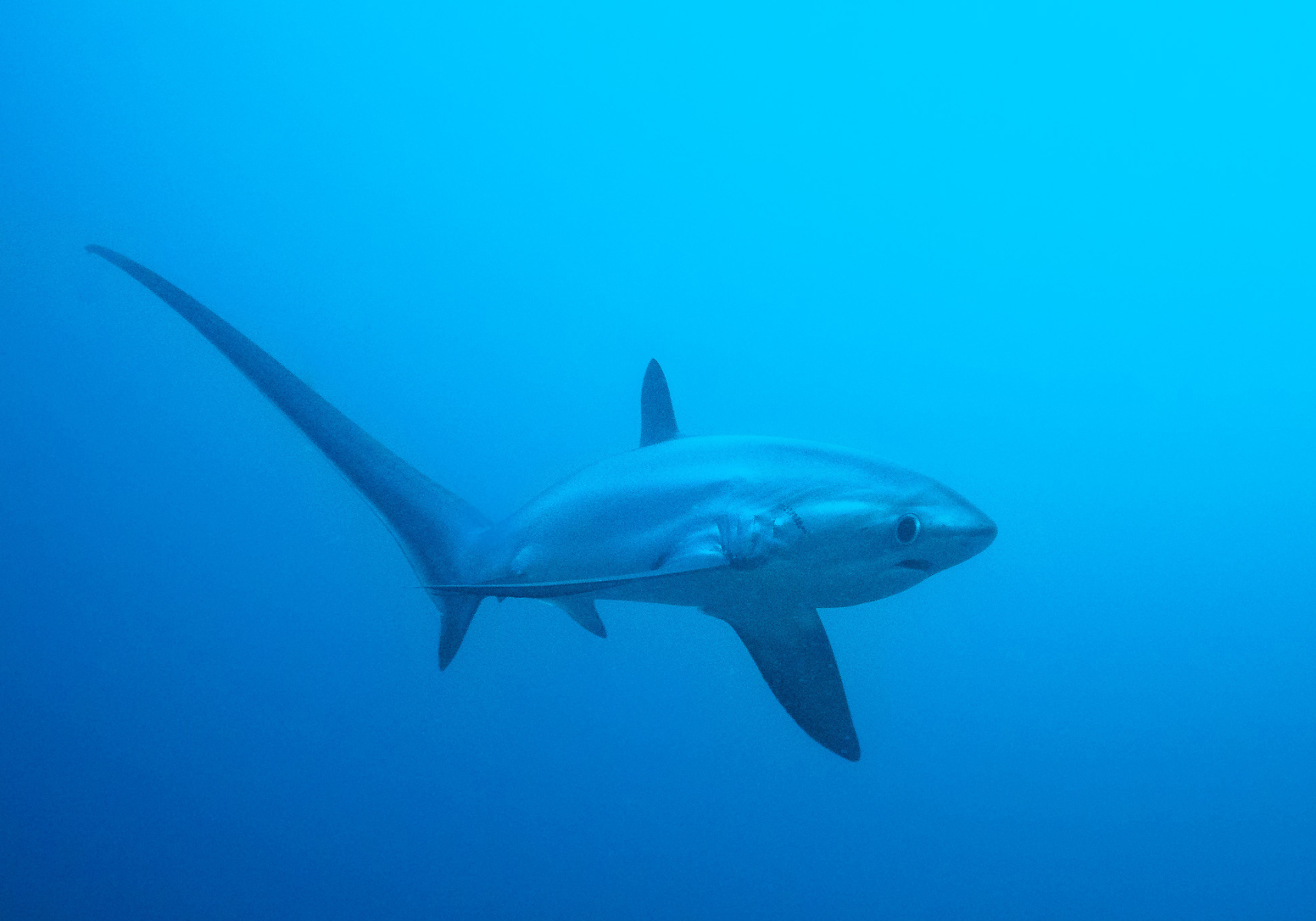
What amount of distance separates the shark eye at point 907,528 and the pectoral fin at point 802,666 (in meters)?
0.50

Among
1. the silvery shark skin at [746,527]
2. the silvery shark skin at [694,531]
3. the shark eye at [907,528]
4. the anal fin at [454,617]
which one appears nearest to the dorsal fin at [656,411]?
the silvery shark skin at [694,531]

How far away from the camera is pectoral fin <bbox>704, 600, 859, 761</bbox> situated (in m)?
2.24

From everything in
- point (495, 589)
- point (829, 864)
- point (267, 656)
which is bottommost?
point (829, 864)

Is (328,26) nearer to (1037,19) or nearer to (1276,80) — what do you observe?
(1037,19)

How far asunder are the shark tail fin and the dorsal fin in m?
0.64

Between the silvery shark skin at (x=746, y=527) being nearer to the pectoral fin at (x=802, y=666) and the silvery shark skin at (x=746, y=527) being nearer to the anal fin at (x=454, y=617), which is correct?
the pectoral fin at (x=802, y=666)

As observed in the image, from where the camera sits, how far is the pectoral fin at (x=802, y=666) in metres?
2.24

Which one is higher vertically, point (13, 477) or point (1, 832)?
point (13, 477)

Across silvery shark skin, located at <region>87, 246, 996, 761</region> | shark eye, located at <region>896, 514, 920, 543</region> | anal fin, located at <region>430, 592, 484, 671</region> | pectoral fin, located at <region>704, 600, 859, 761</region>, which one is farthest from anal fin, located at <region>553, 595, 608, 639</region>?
shark eye, located at <region>896, 514, 920, 543</region>

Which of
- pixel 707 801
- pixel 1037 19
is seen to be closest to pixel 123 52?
pixel 707 801

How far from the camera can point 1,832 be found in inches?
256

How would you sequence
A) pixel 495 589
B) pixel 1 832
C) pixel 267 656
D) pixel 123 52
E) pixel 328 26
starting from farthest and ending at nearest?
pixel 328 26 < pixel 123 52 < pixel 267 656 < pixel 1 832 < pixel 495 589

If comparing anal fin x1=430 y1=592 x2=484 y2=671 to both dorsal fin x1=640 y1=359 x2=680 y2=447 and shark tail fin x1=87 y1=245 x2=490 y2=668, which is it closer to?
shark tail fin x1=87 y1=245 x2=490 y2=668

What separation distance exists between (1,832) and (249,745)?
1954mm
